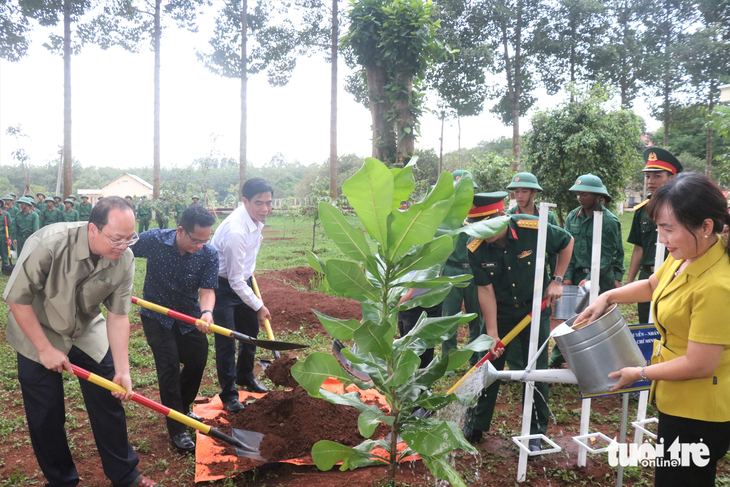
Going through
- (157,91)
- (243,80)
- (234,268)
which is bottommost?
(234,268)

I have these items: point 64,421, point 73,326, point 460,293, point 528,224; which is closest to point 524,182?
point 460,293

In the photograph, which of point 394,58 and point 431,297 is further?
point 394,58

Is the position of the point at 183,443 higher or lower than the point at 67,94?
lower

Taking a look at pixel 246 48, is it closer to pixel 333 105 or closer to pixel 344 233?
Result: pixel 333 105

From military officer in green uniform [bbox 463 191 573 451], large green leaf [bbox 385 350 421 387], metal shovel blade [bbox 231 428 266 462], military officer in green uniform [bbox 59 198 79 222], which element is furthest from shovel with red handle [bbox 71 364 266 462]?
military officer in green uniform [bbox 59 198 79 222]

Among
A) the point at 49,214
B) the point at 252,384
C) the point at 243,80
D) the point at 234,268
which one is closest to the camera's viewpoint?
the point at 234,268

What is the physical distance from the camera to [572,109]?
352 inches

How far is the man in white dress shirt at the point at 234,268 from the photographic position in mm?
3752

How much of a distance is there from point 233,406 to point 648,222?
3.72 metres

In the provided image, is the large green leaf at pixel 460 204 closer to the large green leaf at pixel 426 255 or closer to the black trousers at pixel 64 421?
the large green leaf at pixel 426 255

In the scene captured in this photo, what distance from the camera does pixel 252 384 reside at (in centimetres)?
428

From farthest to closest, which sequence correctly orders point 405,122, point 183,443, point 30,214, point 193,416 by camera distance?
point 30,214 < point 405,122 < point 193,416 < point 183,443

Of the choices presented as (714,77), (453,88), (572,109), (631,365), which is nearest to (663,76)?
(714,77)

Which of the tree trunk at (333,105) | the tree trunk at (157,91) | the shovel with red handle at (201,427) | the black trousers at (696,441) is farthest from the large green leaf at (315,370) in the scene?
the tree trunk at (157,91)
